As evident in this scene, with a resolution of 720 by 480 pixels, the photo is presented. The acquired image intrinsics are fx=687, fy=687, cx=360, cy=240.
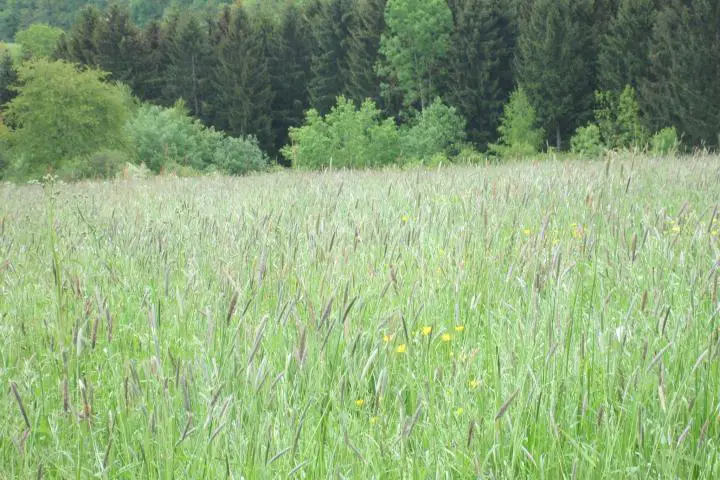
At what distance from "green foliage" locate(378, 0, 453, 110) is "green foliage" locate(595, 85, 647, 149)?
10459mm

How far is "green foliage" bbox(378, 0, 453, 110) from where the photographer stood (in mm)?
40125

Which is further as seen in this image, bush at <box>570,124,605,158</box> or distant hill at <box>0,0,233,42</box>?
distant hill at <box>0,0,233,42</box>

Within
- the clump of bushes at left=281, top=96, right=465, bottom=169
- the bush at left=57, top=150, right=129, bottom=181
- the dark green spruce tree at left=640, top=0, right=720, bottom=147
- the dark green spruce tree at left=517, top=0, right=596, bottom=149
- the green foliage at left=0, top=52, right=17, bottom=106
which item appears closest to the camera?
the bush at left=57, top=150, right=129, bottom=181

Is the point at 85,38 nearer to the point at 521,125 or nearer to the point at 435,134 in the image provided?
the point at 435,134

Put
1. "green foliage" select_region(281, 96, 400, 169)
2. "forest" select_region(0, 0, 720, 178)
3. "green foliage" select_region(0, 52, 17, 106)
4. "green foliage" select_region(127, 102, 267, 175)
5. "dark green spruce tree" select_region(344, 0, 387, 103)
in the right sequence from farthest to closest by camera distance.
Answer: "green foliage" select_region(0, 52, 17, 106), "dark green spruce tree" select_region(344, 0, 387, 103), "green foliage" select_region(281, 96, 400, 169), "green foliage" select_region(127, 102, 267, 175), "forest" select_region(0, 0, 720, 178)

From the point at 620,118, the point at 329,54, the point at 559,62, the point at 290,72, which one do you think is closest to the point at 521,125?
the point at 559,62

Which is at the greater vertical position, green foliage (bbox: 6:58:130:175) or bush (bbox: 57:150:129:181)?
green foliage (bbox: 6:58:130:175)

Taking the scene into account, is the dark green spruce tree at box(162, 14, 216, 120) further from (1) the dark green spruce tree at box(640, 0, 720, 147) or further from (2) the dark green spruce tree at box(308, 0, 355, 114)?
(1) the dark green spruce tree at box(640, 0, 720, 147)

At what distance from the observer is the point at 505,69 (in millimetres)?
38812

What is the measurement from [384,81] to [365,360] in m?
43.7

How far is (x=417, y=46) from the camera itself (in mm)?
40500

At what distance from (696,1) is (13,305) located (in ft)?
103

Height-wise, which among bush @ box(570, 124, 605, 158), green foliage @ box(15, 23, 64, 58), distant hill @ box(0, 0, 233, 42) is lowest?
bush @ box(570, 124, 605, 158)

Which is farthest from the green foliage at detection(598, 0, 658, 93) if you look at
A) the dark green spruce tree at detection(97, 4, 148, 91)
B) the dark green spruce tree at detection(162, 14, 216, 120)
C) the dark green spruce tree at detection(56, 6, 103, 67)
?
the dark green spruce tree at detection(56, 6, 103, 67)
